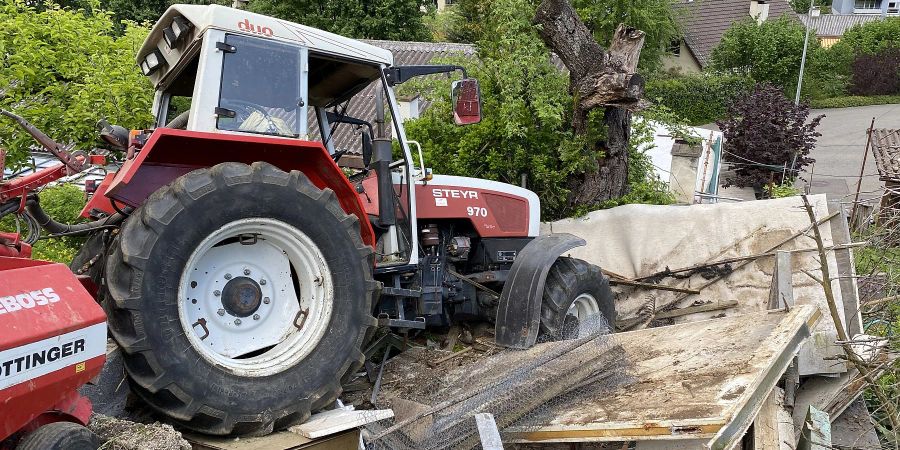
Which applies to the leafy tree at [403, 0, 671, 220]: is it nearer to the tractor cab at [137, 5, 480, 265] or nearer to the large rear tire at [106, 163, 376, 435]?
the tractor cab at [137, 5, 480, 265]

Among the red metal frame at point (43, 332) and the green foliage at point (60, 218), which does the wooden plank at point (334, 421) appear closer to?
the red metal frame at point (43, 332)

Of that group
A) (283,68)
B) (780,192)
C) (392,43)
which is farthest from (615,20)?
(283,68)

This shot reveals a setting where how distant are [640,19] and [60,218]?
52.0 ft

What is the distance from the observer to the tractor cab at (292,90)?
4.26m

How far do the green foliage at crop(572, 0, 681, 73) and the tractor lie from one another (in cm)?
661

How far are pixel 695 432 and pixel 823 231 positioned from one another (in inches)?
167

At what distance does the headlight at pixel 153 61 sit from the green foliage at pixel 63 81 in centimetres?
335

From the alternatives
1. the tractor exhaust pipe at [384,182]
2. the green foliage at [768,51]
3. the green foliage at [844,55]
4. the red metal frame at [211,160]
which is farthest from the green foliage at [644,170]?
the green foliage at [844,55]

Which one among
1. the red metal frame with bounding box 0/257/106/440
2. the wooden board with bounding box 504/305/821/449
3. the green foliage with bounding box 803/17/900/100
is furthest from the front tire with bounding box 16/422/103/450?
the green foliage with bounding box 803/17/900/100

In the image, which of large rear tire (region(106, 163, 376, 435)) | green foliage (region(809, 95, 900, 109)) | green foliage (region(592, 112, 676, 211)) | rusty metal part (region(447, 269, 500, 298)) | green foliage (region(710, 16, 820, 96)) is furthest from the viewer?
green foliage (region(809, 95, 900, 109))

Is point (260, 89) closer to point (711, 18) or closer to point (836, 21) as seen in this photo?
point (711, 18)

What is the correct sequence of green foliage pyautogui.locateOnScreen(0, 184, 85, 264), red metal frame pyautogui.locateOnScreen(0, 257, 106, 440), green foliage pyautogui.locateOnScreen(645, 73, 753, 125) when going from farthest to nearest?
green foliage pyautogui.locateOnScreen(645, 73, 753, 125) → green foliage pyautogui.locateOnScreen(0, 184, 85, 264) → red metal frame pyautogui.locateOnScreen(0, 257, 106, 440)

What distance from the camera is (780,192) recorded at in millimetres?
11047

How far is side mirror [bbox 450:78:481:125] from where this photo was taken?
547cm
